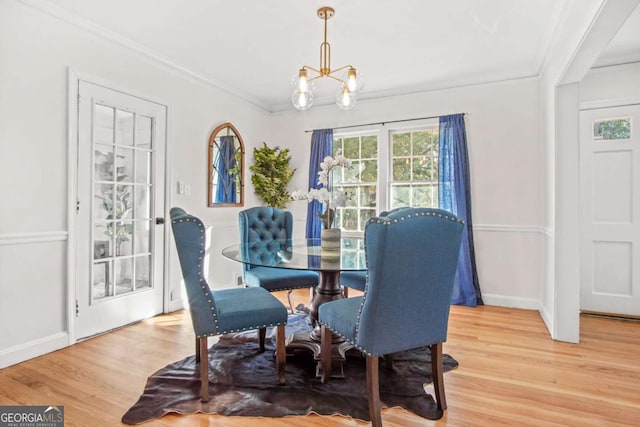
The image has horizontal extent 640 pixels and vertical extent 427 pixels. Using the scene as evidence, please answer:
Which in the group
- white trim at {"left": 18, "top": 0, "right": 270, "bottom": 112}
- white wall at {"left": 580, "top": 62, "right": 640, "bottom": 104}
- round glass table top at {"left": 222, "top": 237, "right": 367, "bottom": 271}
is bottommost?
round glass table top at {"left": 222, "top": 237, "right": 367, "bottom": 271}

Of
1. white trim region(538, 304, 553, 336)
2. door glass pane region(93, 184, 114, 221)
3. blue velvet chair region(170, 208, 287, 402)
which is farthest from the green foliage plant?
white trim region(538, 304, 553, 336)

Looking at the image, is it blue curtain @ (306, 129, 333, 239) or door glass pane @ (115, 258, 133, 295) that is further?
blue curtain @ (306, 129, 333, 239)

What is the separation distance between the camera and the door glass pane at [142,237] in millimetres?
3283

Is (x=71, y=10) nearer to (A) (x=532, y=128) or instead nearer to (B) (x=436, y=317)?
(B) (x=436, y=317)

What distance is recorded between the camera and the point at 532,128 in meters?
3.70

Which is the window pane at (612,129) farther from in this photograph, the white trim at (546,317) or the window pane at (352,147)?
the window pane at (352,147)

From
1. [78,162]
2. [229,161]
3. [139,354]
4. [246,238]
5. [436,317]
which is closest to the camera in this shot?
[436,317]

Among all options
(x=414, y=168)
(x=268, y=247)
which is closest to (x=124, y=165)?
(x=268, y=247)

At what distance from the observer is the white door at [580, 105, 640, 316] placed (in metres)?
→ 3.39

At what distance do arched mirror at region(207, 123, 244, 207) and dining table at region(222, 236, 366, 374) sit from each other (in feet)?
4.88

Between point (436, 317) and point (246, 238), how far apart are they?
1.93m

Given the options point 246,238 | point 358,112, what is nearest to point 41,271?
point 246,238

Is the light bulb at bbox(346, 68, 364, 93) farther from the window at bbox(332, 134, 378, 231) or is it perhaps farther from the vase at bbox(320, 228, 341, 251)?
the window at bbox(332, 134, 378, 231)

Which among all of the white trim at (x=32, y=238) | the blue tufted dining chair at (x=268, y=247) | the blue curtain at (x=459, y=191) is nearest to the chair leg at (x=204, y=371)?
the blue tufted dining chair at (x=268, y=247)
